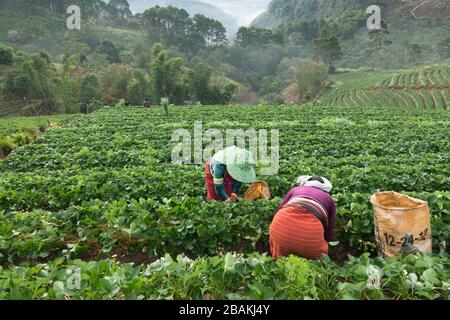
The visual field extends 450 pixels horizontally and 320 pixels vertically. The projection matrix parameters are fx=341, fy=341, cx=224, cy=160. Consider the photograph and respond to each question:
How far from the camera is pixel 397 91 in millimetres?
46438

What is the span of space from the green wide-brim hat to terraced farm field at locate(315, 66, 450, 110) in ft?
125

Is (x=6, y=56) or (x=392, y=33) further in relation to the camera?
(x=392, y=33)

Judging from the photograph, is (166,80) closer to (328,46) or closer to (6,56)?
(6,56)

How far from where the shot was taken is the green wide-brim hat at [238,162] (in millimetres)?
4598

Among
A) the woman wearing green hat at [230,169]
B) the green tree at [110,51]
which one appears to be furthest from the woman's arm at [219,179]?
the green tree at [110,51]

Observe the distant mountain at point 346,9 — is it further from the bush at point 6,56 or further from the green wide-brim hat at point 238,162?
the green wide-brim hat at point 238,162

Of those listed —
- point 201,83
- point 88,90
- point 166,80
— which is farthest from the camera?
point 201,83

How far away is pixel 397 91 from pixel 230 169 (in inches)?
1923

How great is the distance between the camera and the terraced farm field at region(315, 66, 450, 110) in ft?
129

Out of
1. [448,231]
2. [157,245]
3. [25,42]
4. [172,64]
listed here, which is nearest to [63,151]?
[157,245]

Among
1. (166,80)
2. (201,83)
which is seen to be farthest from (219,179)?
(166,80)
